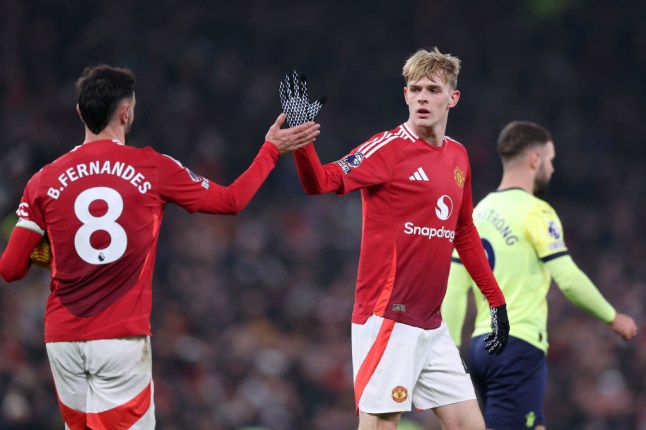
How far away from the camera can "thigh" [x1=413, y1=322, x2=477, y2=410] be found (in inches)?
210

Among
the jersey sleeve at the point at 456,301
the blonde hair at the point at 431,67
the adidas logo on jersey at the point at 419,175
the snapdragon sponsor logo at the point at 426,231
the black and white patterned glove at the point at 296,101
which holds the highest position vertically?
the blonde hair at the point at 431,67

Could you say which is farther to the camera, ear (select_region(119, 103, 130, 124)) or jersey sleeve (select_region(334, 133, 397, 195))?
jersey sleeve (select_region(334, 133, 397, 195))

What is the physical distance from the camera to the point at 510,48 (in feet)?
57.6

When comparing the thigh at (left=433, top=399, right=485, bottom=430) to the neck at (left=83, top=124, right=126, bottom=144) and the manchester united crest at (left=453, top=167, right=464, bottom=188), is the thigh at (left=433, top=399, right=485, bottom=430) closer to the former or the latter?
the manchester united crest at (left=453, top=167, right=464, bottom=188)

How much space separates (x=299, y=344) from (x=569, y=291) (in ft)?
21.2

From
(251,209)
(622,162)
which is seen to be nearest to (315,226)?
(251,209)

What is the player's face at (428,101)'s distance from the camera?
539 cm

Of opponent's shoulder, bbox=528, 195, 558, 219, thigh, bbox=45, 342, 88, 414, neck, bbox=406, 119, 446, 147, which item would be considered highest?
neck, bbox=406, 119, 446, 147

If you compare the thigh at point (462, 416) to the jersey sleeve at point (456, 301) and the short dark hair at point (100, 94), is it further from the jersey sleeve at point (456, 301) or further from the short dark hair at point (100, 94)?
the short dark hair at point (100, 94)

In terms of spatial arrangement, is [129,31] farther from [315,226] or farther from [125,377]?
[125,377]

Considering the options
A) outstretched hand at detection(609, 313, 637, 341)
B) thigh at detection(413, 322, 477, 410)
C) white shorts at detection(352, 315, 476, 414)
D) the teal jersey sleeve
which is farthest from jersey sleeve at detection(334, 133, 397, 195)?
outstretched hand at detection(609, 313, 637, 341)

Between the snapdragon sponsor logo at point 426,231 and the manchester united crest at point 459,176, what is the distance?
0.91 feet

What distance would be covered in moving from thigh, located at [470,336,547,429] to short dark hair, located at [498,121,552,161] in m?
1.27

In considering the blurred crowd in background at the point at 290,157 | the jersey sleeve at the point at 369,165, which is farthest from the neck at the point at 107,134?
the blurred crowd in background at the point at 290,157
